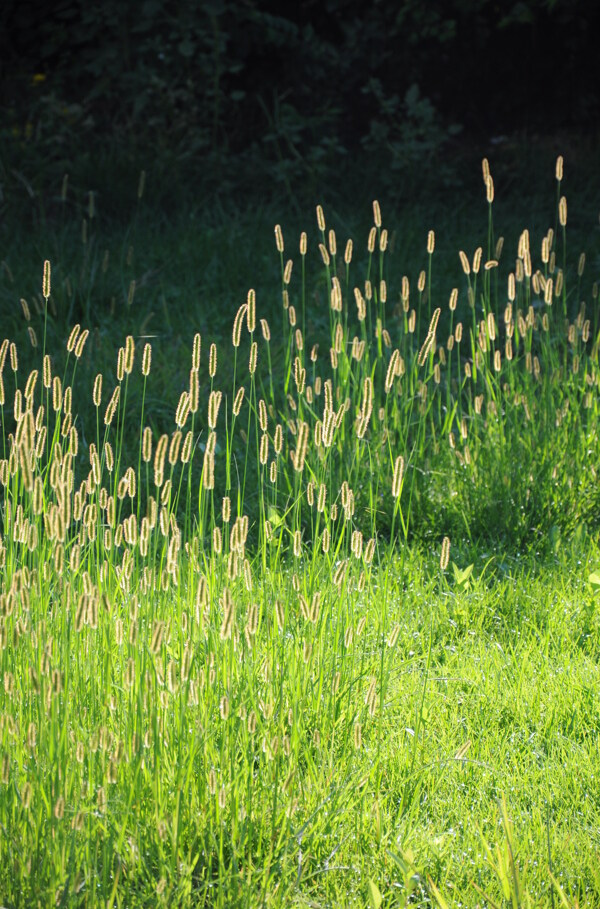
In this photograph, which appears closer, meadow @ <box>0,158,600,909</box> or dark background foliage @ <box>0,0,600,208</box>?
meadow @ <box>0,158,600,909</box>

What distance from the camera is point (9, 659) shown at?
1879mm

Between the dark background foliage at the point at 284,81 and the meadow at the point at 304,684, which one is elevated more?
the dark background foliage at the point at 284,81

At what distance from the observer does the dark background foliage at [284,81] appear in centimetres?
670

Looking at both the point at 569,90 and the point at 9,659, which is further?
the point at 569,90

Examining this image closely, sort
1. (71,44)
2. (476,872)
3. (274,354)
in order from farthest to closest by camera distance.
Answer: (71,44) < (274,354) < (476,872)

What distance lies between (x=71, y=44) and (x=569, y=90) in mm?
3785

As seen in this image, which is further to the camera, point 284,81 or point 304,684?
point 284,81

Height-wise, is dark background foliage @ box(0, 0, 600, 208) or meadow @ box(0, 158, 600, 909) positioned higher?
dark background foliage @ box(0, 0, 600, 208)

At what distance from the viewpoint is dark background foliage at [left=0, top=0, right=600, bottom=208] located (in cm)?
670

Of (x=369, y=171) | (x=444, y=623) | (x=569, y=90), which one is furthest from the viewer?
(x=569, y=90)

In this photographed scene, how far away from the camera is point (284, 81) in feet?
24.2

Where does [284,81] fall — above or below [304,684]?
above

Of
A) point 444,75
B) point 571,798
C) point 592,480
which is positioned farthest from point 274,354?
point 444,75

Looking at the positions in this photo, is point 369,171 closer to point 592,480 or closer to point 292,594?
point 592,480
